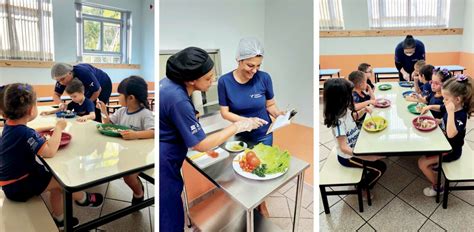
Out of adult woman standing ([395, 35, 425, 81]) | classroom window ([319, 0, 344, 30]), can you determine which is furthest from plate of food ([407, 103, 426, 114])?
classroom window ([319, 0, 344, 30])

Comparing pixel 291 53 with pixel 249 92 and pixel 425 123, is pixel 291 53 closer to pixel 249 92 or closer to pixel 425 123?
pixel 249 92

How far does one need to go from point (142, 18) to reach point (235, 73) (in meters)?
0.30

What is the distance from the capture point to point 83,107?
33.0 inches

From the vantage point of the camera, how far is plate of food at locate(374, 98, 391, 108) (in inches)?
46.2

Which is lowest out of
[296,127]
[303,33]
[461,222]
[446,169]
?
[461,222]

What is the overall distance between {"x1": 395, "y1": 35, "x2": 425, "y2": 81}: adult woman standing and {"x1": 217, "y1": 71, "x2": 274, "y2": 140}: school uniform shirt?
2.00 feet

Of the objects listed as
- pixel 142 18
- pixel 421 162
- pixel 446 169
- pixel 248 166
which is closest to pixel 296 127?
pixel 248 166

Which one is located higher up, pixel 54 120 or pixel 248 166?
pixel 54 120

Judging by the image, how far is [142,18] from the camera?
78cm

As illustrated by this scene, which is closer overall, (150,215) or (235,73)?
(235,73)

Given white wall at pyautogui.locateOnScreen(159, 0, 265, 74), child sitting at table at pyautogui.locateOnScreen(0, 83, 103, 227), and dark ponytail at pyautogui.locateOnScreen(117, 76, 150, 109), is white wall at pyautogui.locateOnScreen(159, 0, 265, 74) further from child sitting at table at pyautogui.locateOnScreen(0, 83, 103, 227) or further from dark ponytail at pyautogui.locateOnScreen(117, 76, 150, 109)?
child sitting at table at pyautogui.locateOnScreen(0, 83, 103, 227)

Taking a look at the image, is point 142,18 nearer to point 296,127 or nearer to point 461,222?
point 296,127

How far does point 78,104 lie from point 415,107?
4.17ft

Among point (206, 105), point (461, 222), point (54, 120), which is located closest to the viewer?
point (206, 105)
